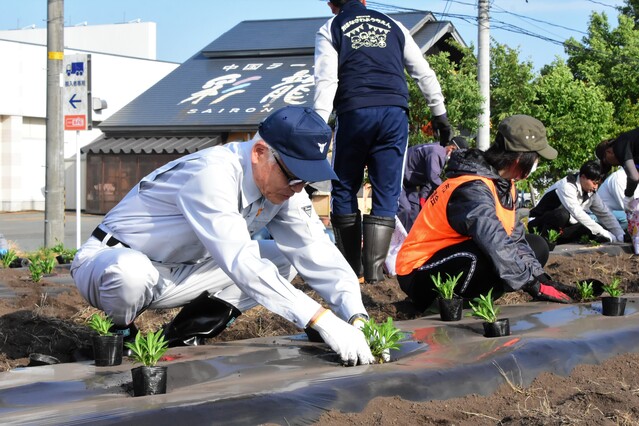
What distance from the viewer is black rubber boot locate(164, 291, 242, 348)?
4785 millimetres

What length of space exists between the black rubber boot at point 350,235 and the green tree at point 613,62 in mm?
29716

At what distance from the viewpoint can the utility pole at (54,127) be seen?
41.9ft

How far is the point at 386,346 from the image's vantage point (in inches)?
159

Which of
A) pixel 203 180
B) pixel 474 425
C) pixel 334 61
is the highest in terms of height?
pixel 334 61

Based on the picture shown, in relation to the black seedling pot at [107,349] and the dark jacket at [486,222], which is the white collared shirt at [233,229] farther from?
the dark jacket at [486,222]

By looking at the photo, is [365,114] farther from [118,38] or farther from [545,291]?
[118,38]

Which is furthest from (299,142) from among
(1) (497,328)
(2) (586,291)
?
(2) (586,291)

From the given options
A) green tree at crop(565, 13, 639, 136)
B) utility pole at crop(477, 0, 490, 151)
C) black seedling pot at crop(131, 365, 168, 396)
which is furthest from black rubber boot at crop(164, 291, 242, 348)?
green tree at crop(565, 13, 639, 136)

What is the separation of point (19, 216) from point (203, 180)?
28.1 m

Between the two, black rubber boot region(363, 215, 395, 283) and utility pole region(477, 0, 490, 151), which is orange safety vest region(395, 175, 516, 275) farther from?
utility pole region(477, 0, 490, 151)

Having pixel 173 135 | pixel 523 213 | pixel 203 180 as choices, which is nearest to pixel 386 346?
pixel 203 180

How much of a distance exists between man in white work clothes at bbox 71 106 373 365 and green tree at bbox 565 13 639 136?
3222 cm

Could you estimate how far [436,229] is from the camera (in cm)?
574

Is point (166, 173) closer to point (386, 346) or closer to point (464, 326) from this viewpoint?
point (386, 346)
